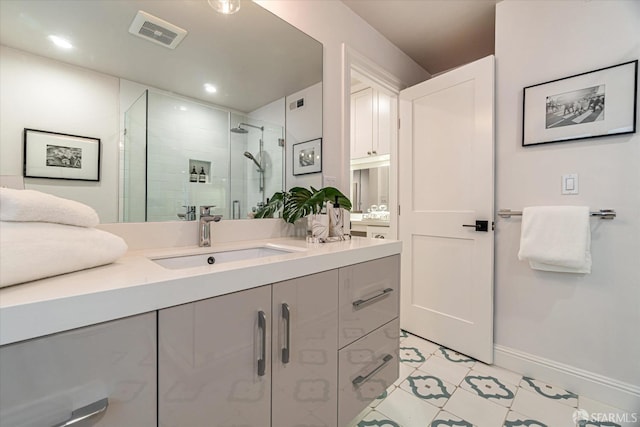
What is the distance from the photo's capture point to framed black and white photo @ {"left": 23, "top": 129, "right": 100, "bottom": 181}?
85 centimetres

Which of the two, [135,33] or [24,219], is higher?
[135,33]

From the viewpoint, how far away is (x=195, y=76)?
1.21 m

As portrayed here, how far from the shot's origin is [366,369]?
3.79ft

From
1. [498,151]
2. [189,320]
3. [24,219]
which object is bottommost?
[189,320]

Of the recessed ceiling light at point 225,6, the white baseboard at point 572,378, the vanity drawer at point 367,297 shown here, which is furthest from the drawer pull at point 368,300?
the recessed ceiling light at point 225,6

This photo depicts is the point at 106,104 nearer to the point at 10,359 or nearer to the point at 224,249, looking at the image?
the point at 224,249

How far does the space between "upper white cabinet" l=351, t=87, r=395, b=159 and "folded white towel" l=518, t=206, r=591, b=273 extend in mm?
1513

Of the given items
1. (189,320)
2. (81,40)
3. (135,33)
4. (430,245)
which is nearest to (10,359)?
(189,320)

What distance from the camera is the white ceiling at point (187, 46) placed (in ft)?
2.86

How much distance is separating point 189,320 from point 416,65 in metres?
2.74

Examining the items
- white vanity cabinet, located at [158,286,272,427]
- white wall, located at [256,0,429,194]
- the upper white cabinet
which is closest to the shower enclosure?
white wall, located at [256,0,429,194]

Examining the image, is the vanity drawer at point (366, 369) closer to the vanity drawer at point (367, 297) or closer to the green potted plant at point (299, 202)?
the vanity drawer at point (367, 297)

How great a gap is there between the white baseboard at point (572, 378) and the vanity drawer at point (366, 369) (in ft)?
3.03

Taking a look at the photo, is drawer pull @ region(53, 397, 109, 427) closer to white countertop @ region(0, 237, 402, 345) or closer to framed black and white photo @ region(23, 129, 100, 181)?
white countertop @ region(0, 237, 402, 345)
